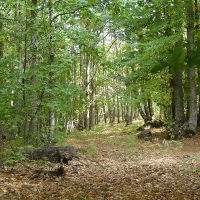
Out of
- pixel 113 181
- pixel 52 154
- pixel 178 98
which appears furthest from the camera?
pixel 178 98

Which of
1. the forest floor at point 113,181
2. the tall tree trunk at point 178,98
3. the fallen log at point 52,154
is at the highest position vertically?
the tall tree trunk at point 178,98

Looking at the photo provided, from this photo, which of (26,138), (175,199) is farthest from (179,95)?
(175,199)

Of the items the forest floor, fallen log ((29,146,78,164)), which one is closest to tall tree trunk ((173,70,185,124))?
the forest floor

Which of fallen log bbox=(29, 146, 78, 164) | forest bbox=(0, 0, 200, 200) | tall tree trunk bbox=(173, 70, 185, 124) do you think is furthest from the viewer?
tall tree trunk bbox=(173, 70, 185, 124)

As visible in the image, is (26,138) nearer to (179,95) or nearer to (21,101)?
(21,101)

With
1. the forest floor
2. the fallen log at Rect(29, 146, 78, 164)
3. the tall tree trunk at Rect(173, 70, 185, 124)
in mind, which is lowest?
the forest floor

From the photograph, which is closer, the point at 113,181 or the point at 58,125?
the point at 113,181

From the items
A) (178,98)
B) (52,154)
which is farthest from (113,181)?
(178,98)

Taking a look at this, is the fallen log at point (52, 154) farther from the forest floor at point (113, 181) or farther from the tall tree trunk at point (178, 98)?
the tall tree trunk at point (178, 98)

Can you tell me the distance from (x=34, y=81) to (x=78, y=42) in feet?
6.56

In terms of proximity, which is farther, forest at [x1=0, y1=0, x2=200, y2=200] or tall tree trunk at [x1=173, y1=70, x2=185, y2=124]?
tall tree trunk at [x1=173, y1=70, x2=185, y2=124]

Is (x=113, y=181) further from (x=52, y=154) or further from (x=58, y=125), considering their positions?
(x=58, y=125)

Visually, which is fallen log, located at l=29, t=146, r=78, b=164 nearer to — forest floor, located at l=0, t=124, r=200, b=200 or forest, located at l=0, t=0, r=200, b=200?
forest, located at l=0, t=0, r=200, b=200

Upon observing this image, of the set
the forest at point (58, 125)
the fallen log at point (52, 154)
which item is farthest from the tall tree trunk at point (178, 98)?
the fallen log at point (52, 154)
